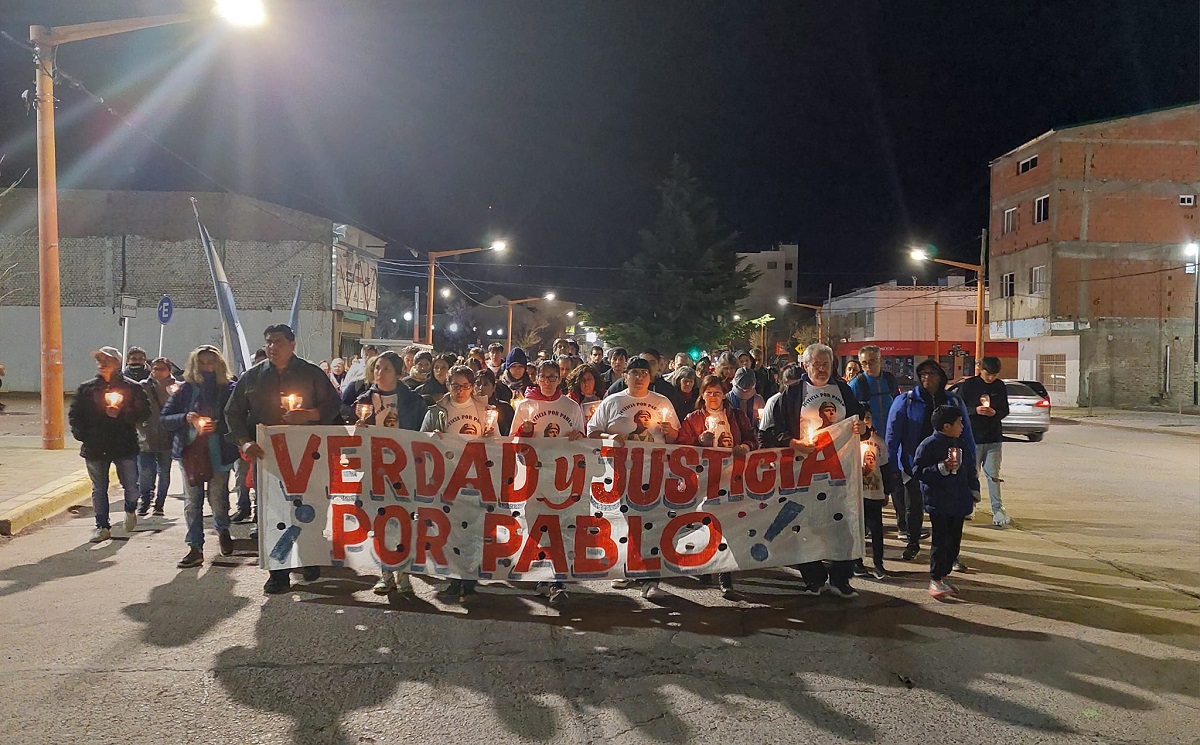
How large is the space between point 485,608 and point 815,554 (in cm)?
239

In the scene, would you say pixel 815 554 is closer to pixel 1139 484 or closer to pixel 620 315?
pixel 1139 484

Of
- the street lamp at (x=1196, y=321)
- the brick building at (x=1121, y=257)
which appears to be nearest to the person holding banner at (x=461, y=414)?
the street lamp at (x=1196, y=321)

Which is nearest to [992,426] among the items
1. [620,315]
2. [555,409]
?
[555,409]

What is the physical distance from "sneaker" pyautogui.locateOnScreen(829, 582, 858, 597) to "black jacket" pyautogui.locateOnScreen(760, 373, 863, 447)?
110 centimetres

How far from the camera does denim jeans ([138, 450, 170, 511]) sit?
879cm

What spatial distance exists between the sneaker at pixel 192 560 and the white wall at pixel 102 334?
2665cm

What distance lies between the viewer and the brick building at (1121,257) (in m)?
36.3

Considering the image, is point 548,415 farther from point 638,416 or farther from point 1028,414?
point 1028,414

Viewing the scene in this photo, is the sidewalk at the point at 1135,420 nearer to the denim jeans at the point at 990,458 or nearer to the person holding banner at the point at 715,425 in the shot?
the denim jeans at the point at 990,458

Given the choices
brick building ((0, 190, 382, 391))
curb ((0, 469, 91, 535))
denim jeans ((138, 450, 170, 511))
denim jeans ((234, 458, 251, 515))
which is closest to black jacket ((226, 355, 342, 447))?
denim jeans ((234, 458, 251, 515))

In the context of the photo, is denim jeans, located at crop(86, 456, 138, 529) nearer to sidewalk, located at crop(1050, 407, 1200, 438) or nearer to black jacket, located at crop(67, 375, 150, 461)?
black jacket, located at crop(67, 375, 150, 461)

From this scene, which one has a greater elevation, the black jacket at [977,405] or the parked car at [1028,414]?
the black jacket at [977,405]

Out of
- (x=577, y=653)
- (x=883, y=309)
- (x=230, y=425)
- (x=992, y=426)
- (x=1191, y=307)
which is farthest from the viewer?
(x=883, y=309)

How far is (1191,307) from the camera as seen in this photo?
120 ft
